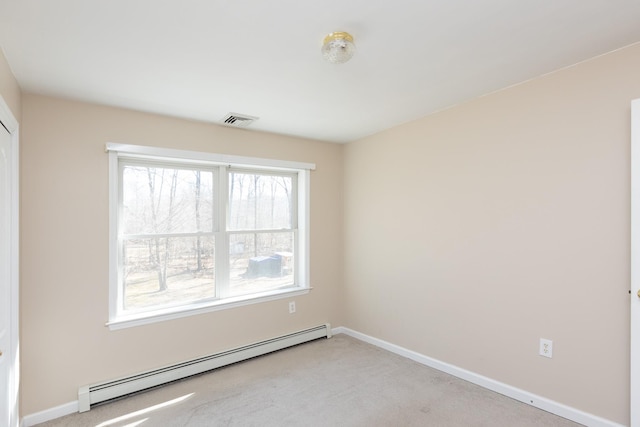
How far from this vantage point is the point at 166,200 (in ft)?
9.93

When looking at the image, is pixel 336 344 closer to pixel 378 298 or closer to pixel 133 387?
pixel 378 298

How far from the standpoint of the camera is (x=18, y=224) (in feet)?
6.88

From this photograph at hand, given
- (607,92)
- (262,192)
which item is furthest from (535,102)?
(262,192)

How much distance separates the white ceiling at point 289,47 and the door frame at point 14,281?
1.57ft

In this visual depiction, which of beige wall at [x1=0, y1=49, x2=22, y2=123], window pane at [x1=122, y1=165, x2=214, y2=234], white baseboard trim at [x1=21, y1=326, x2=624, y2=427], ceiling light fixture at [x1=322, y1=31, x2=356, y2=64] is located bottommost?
white baseboard trim at [x1=21, y1=326, x2=624, y2=427]

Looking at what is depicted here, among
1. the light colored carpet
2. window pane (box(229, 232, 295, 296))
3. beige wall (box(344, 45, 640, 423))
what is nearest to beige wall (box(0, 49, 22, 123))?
window pane (box(229, 232, 295, 296))

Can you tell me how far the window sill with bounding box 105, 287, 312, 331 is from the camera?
2.68 metres

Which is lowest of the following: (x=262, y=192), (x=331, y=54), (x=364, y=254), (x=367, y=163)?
(x=364, y=254)

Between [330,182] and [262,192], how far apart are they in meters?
0.87

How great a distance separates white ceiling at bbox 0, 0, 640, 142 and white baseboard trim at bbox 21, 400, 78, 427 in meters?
2.28

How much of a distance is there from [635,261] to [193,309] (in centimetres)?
325

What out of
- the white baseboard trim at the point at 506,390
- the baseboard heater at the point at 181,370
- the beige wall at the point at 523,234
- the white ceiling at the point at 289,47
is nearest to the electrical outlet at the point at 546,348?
the beige wall at the point at 523,234

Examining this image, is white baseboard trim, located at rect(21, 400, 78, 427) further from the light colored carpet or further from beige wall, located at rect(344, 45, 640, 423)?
beige wall, located at rect(344, 45, 640, 423)

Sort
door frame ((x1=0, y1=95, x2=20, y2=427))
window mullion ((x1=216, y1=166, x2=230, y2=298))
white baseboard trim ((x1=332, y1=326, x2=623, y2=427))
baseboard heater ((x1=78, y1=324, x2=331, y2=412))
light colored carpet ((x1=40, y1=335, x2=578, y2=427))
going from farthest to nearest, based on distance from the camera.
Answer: window mullion ((x1=216, y1=166, x2=230, y2=298)) < baseboard heater ((x1=78, y1=324, x2=331, y2=412)) < light colored carpet ((x1=40, y1=335, x2=578, y2=427)) < white baseboard trim ((x1=332, y1=326, x2=623, y2=427)) < door frame ((x1=0, y1=95, x2=20, y2=427))
